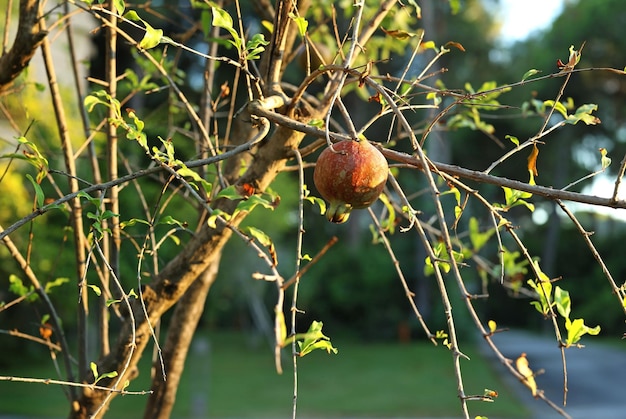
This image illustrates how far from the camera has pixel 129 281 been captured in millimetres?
9492

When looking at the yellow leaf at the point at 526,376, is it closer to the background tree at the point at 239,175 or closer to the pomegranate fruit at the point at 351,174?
the background tree at the point at 239,175

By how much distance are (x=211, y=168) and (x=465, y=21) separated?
21.0 m

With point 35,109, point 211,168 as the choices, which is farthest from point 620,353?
point 211,168

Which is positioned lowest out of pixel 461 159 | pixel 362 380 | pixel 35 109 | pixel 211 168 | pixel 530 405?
pixel 211 168

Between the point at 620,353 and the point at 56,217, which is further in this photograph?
the point at 620,353

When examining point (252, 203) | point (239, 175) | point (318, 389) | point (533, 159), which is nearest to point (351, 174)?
point (252, 203)

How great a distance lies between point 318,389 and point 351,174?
1169cm

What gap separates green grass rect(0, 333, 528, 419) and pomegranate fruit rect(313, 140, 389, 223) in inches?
344

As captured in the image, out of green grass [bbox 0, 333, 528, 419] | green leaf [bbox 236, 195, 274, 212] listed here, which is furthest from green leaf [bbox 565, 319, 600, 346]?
green grass [bbox 0, 333, 528, 419]

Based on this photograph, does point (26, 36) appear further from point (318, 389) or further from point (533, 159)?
point (318, 389)

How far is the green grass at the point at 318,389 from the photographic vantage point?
10.2m

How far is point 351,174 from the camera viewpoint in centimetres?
127

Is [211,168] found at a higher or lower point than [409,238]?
lower

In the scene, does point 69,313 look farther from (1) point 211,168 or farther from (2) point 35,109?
(1) point 211,168
